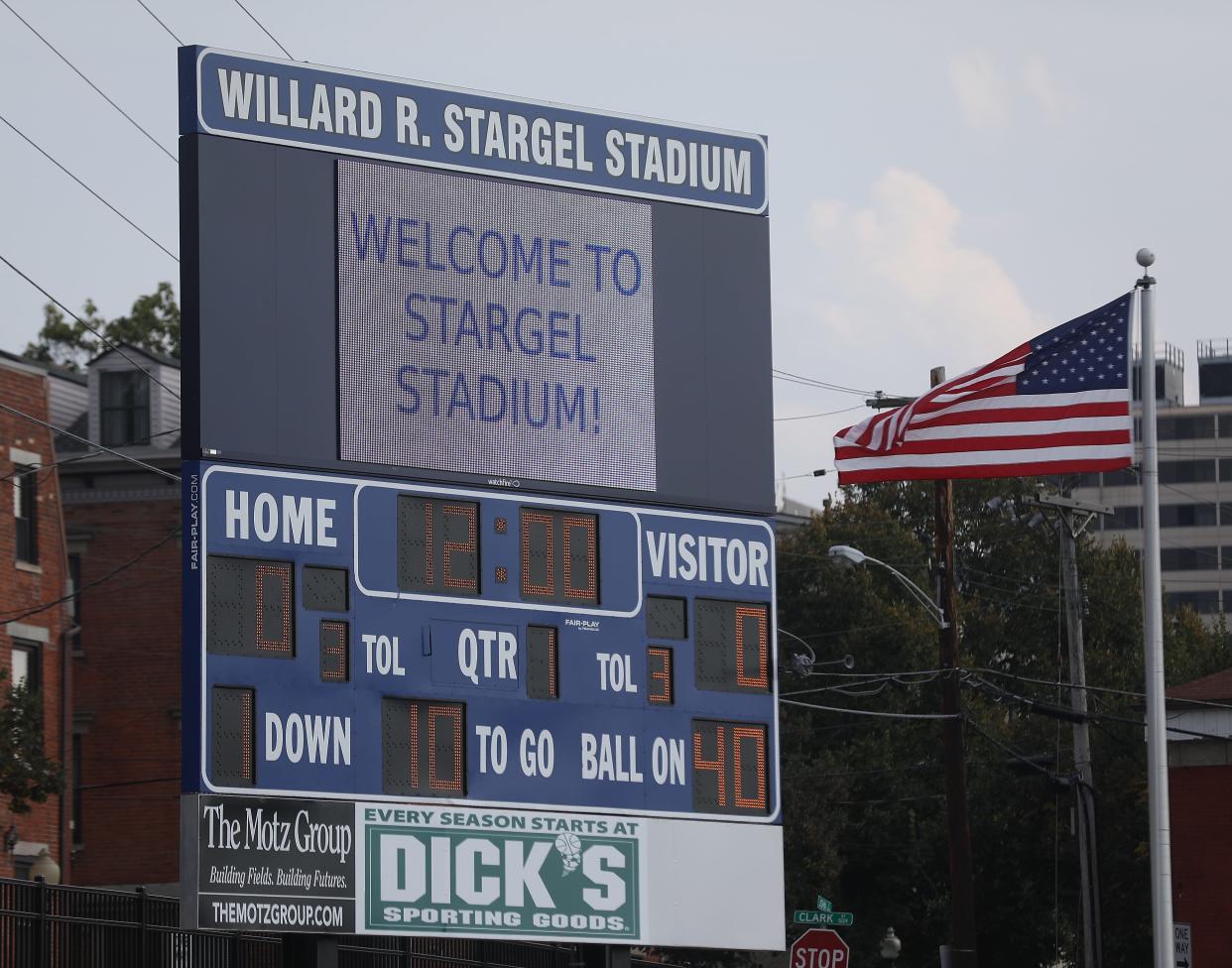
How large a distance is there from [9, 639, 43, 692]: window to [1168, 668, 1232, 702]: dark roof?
714 inches

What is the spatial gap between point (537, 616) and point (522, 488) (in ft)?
3.24

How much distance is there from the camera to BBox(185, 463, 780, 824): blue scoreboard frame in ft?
51.3

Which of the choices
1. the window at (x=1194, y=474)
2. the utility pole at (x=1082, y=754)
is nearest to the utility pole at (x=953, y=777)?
the utility pole at (x=1082, y=754)

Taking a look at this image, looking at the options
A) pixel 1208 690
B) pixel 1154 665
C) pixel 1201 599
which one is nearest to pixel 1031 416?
pixel 1154 665

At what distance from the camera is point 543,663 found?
1695 cm

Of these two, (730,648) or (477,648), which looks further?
(730,648)

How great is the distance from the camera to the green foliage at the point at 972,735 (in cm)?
4419

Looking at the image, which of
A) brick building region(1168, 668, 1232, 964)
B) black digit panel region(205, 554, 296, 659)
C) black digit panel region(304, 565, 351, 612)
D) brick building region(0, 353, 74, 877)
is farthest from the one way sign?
black digit panel region(205, 554, 296, 659)

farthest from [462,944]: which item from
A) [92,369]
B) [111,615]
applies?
[92,369]

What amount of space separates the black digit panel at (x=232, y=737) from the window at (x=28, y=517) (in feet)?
66.9

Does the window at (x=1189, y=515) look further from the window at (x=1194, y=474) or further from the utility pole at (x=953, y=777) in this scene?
the utility pole at (x=953, y=777)

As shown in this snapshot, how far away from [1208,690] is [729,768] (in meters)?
20.7

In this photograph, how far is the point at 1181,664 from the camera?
55031mm

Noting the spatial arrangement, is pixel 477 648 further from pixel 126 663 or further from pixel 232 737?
pixel 126 663
